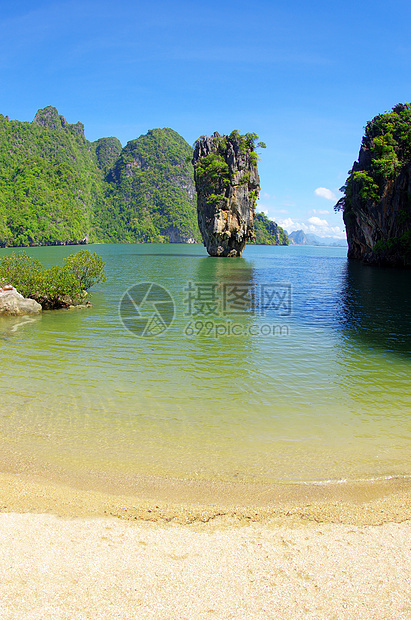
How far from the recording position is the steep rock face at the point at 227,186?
61.4 meters

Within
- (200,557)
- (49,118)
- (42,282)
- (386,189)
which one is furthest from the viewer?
(49,118)

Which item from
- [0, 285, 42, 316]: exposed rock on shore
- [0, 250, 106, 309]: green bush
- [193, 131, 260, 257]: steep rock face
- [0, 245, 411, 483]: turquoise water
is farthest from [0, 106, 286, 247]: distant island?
[0, 245, 411, 483]: turquoise water

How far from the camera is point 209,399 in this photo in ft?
27.8

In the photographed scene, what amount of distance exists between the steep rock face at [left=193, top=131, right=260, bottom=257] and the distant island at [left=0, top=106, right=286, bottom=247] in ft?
93.8

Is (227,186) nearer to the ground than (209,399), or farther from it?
farther from it

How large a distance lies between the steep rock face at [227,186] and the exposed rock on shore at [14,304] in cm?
4677

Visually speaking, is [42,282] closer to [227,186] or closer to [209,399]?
[209,399]

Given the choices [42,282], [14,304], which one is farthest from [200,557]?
→ [42,282]

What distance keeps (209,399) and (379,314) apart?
533 inches

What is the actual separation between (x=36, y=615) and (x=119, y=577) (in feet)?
2.33

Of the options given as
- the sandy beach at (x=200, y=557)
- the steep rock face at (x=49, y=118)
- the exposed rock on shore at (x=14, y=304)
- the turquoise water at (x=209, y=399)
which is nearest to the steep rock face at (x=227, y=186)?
the exposed rock on shore at (x=14, y=304)

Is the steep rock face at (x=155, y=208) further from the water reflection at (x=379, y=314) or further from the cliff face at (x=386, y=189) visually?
the water reflection at (x=379, y=314)

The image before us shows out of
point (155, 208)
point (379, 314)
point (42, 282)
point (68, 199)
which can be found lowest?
point (379, 314)

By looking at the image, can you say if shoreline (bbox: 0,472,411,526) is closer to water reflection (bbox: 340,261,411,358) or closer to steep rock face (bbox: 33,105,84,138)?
water reflection (bbox: 340,261,411,358)
